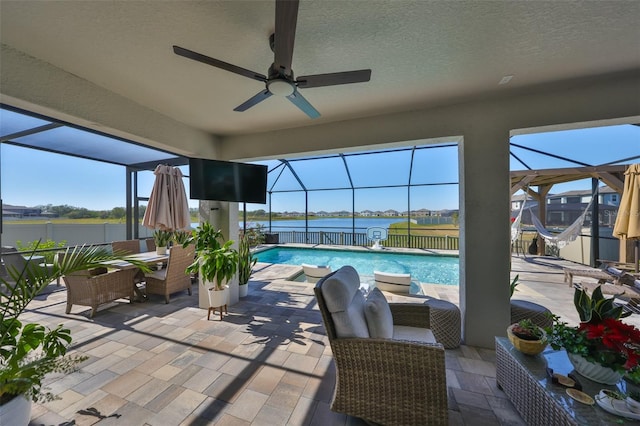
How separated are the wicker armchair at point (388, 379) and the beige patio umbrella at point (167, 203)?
3.35 metres

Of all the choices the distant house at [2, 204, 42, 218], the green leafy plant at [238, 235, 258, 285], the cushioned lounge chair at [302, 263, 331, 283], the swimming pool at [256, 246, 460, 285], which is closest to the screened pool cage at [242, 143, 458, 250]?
the swimming pool at [256, 246, 460, 285]

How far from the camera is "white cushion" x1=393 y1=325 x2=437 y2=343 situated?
191cm

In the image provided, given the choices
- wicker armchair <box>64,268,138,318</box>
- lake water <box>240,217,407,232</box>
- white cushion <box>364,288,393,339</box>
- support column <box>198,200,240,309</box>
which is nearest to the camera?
white cushion <box>364,288,393,339</box>

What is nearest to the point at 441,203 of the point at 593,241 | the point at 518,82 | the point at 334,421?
the point at 593,241

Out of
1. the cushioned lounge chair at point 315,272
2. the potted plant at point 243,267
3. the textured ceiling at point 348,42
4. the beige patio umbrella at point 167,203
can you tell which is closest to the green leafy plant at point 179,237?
the beige patio umbrella at point 167,203

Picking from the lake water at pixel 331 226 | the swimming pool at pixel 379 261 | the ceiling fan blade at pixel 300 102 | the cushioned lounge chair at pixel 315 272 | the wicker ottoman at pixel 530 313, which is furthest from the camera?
the lake water at pixel 331 226

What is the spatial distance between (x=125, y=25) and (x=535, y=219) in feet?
31.5

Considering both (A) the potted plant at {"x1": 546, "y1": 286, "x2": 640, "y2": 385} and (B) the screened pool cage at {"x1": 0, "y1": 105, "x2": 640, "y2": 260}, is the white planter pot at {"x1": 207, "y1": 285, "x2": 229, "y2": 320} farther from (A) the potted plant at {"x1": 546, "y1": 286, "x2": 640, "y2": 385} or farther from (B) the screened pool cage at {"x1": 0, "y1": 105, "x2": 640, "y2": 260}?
(A) the potted plant at {"x1": 546, "y1": 286, "x2": 640, "y2": 385}

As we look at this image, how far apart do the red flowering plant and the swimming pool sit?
464cm

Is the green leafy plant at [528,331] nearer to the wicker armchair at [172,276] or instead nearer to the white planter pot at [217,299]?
the white planter pot at [217,299]

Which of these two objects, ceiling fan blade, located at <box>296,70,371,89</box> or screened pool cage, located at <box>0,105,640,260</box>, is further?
screened pool cage, located at <box>0,105,640,260</box>

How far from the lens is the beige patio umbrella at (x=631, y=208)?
3.84 metres

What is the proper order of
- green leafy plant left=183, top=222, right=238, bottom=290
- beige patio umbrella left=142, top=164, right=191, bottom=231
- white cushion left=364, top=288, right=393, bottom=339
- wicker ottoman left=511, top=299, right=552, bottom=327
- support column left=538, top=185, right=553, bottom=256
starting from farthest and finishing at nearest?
support column left=538, top=185, right=553, bottom=256 → beige patio umbrella left=142, top=164, right=191, bottom=231 → green leafy plant left=183, top=222, right=238, bottom=290 → wicker ottoman left=511, top=299, right=552, bottom=327 → white cushion left=364, top=288, right=393, bottom=339

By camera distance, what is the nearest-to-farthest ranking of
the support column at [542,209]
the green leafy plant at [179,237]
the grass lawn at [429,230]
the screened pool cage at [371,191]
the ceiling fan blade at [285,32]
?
1. the ceiling fan blade at [285,32]
2. the green leafy plant at [179,237]
3. the support column at [542,209]
4. the screened pool cage at [371,191]
5. the grass lawn at [429,230]
